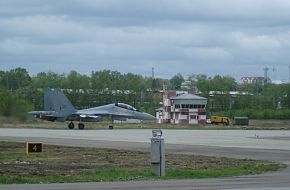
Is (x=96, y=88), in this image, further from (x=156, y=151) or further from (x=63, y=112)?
(x=156, y=151)

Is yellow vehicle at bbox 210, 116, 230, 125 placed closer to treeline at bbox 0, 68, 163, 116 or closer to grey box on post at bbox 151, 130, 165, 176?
treeline at bbox 0, 68, 163, 116

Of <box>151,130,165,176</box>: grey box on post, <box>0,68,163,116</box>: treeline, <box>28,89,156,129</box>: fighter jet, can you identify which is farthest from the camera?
<box>0,68,163,116</box>: treeline

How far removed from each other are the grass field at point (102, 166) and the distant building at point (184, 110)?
88867 mm

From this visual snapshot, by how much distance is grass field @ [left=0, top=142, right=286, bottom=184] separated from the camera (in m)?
23.8

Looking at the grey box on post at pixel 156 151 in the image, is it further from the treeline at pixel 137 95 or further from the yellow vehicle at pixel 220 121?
the treeline at pixel 137 95

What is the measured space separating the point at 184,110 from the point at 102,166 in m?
100

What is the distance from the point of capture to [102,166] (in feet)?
94.9

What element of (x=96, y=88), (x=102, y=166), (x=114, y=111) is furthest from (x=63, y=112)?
(x=96, y=88)

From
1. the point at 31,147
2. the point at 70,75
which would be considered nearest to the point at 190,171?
the point at 31,147

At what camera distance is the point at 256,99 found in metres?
182

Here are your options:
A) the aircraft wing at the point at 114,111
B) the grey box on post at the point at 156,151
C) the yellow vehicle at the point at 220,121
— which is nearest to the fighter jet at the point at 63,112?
the aircraft wing at the point at 114,111

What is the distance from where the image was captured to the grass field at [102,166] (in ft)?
78.1

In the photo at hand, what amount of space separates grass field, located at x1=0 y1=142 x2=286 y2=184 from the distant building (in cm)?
8887

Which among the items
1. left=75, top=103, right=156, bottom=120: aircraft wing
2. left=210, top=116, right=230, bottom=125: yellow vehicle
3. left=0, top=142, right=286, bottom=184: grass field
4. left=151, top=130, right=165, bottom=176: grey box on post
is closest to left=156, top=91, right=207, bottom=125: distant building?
left=210, top=116, right=230, bottom=125: yellow vehicle
